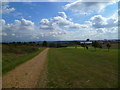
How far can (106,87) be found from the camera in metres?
6.71

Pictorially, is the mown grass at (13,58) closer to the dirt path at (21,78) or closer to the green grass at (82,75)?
the dirt path at (21,78)

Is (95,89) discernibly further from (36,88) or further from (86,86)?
(36,88)

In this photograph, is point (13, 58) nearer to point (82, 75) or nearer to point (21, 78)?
point (21, 78)

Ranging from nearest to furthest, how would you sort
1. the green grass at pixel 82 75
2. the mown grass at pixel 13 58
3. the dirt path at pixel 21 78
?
the green grass at pixel 82 75
the dirt path at pixel 21 78
the mown grass at pixel 13 58

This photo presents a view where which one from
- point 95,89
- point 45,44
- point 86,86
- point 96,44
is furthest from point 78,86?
point 45,44

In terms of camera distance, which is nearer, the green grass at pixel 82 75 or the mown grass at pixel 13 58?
the green grass at pixel 82 75

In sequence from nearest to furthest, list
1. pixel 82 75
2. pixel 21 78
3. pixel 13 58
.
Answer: pixel 21 78 → pixel 82 75 → pixel 13 58

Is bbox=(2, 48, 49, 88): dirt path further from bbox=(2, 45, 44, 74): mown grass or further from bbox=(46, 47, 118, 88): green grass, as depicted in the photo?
bbox=(2, 45, 44, 74): mown grass

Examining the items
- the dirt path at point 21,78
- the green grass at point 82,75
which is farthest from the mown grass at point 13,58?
the green grass at point 82,75

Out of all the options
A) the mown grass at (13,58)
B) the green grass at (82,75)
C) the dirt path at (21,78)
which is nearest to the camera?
the green grass at (82,75)

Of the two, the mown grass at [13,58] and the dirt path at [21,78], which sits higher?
the dirt path at [21,78]

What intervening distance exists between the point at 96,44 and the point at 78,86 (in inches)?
1804

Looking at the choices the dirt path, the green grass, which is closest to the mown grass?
the dirt path

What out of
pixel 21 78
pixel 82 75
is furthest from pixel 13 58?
pixel 82 75
